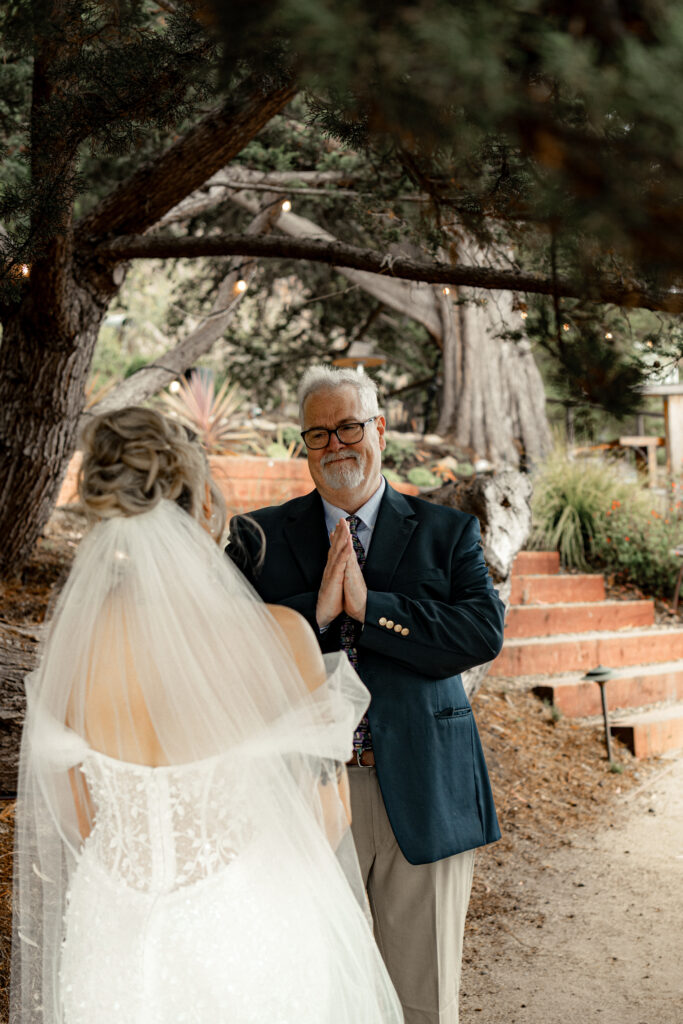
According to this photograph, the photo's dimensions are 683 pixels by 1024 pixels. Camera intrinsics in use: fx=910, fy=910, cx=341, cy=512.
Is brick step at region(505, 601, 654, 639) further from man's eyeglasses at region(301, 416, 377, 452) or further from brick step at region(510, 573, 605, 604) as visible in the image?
man's eyeglasses at region(301, 416, 377, 452)

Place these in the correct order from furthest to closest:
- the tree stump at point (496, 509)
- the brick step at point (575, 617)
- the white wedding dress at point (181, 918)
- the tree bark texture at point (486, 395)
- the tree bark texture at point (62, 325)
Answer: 1. the tree bark texture at point (486, 395)
2. the brick step at point (575, 617)
3. the tree stump at point (496, 509)
4. the tree bark texture at point (62, 325)
5. the white wedding dress at point (181, 918)

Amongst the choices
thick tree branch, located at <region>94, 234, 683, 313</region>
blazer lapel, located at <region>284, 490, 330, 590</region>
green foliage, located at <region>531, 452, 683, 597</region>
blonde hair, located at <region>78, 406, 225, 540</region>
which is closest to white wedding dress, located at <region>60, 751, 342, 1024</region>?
blonde hair, located at <region>78, 406, 225, 540</region>

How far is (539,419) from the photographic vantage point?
13.1m

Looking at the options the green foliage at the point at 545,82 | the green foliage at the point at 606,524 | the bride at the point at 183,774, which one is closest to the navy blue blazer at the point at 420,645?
the bride at the point at 183,774

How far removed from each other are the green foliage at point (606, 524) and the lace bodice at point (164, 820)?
8428 mm

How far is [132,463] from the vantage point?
1852mm

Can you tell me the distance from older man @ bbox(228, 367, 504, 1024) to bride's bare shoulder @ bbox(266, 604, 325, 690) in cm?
43

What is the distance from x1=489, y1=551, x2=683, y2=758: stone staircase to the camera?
278 inches

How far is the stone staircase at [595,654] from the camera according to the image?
278 inches

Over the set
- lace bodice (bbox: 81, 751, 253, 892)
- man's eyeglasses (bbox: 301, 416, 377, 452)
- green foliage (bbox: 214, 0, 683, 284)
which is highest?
green foliage (bbox: 214, 0, 683, 284)

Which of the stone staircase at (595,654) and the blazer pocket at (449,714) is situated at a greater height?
the blazer pocket at (449,714)

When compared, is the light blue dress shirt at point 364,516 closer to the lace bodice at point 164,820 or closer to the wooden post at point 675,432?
the lace bodice at point 164,820

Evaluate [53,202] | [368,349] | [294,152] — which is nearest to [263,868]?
[53,202]

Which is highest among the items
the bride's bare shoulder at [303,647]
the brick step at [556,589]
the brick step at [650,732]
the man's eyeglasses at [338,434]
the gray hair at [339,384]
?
the gray hair at [339,384]
